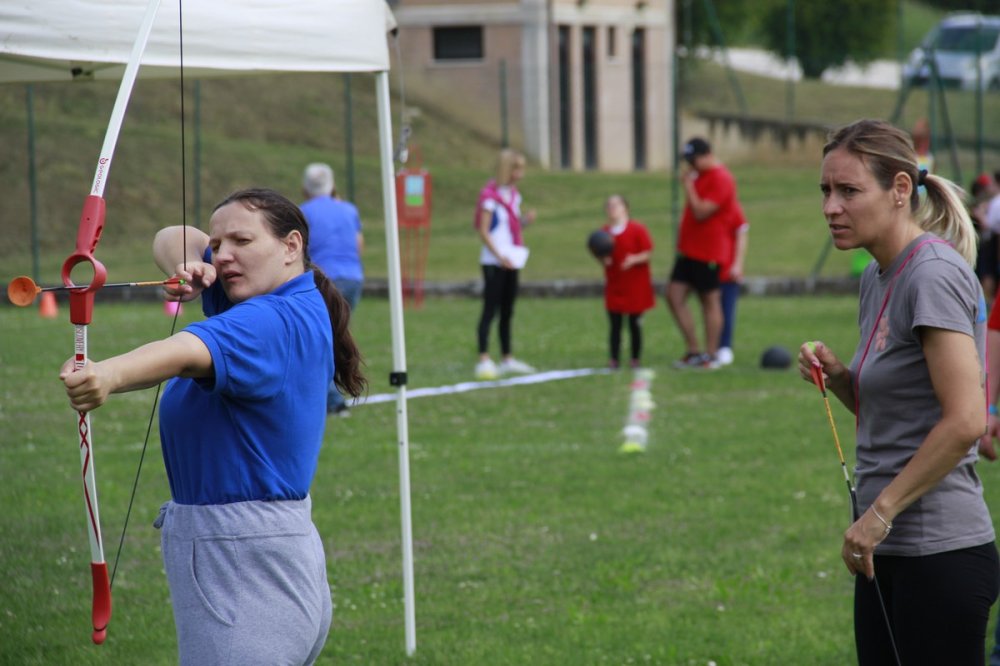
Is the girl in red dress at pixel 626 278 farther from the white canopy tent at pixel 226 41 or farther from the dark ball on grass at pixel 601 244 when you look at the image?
the white canopy tent at pixel 226 41

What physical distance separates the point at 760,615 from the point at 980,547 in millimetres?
2690

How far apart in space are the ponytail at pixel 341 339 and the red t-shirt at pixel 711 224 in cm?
939

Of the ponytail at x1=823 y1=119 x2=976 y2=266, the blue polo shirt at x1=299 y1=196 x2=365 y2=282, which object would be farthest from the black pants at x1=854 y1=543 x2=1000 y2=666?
the blue polo shirt at x1=299 y1=196 x2=365 y2=282

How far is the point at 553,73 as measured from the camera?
25.4m

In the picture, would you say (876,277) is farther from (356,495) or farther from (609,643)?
(356,495)

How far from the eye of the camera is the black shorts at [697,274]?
504 inches

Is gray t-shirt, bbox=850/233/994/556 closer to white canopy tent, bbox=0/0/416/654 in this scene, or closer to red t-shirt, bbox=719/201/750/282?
white canopy tent, bbox=0/0/416/654

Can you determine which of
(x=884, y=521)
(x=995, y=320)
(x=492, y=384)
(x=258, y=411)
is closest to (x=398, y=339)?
(x=995, y=320)

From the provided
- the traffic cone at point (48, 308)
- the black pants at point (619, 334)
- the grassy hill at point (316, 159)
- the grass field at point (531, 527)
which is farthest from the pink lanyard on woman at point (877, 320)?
the grassy hill at point (316, 159)

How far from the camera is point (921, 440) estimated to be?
11.1 ft

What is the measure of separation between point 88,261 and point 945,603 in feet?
7.07

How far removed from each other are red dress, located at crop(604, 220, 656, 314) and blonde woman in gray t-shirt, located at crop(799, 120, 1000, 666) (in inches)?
372

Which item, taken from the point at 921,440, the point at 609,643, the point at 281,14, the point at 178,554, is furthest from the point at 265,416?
the point at 609,643

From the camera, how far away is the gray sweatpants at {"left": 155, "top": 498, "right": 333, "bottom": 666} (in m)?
3.18
